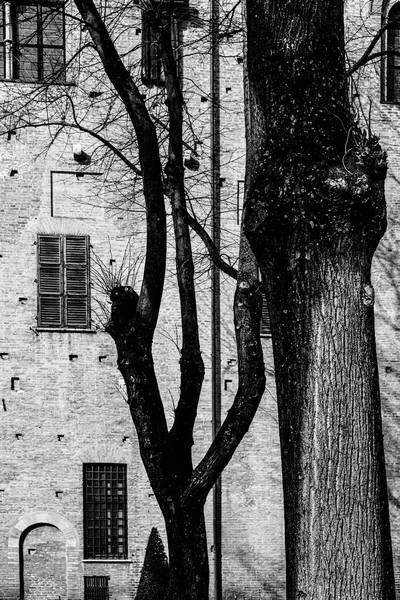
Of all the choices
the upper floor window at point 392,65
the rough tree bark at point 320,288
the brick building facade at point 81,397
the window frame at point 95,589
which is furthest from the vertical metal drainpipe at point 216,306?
the rough tree bark at point 320,288

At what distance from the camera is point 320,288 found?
654cm

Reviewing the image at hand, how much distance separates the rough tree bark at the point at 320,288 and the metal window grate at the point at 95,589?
1289 centimetres

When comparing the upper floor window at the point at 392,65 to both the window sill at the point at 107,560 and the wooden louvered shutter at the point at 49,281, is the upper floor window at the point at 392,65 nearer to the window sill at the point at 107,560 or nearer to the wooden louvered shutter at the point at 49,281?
the wooden louvered shutter at the point at 49,281

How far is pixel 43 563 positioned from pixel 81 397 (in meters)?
2.73

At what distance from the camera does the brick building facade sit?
19.0 meters

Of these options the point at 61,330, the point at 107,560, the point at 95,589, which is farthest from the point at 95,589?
the point at 61,330

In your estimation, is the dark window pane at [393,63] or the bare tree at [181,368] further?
the dark window pane at [393,63]

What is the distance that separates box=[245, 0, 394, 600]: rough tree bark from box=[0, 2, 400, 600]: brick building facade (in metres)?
11.7

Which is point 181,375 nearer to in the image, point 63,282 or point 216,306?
point 63,282

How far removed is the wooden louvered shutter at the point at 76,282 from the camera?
19.4 meters

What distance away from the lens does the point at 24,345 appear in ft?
63.0

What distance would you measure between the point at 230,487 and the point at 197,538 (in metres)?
11.2

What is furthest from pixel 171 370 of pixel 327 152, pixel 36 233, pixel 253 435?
pixel 327 152

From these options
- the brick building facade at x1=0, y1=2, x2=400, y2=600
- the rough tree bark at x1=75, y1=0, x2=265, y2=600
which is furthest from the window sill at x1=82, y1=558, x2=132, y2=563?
the rough tree bark at x1=75, y1=0, x2=265, y2=600
